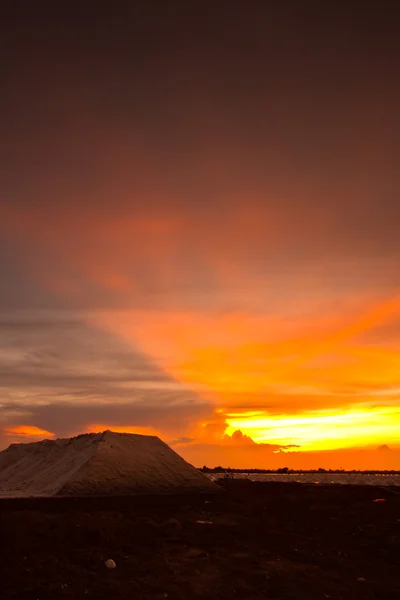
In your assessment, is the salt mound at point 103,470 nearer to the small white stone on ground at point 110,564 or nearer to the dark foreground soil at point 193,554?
the dark foreground soil at point 193,554

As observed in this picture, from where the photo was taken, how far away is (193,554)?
1149cm

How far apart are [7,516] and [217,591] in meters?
6.33

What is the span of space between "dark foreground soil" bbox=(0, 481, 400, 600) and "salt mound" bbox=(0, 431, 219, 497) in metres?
4.52

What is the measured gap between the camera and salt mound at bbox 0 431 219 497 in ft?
73.5

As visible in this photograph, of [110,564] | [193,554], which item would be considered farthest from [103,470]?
[110,564]

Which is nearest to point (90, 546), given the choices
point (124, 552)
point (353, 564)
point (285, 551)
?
point (124, 552)

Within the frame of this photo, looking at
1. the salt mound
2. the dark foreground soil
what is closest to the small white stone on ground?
the dark foreground soil

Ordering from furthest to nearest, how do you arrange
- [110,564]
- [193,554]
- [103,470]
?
1. [103,470]
2. [193,554]
3. [110,564]

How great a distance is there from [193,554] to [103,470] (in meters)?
12.7

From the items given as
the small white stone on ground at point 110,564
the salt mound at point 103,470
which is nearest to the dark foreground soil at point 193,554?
the small white stone on ground at point 110,564

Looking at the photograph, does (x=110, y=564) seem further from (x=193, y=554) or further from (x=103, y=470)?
(x=103, y=470)

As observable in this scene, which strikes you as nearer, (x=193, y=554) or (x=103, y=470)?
(x=193, y=554)

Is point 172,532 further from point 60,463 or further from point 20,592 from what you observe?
point 60,463

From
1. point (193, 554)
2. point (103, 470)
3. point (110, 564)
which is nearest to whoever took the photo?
point (110, 564)
